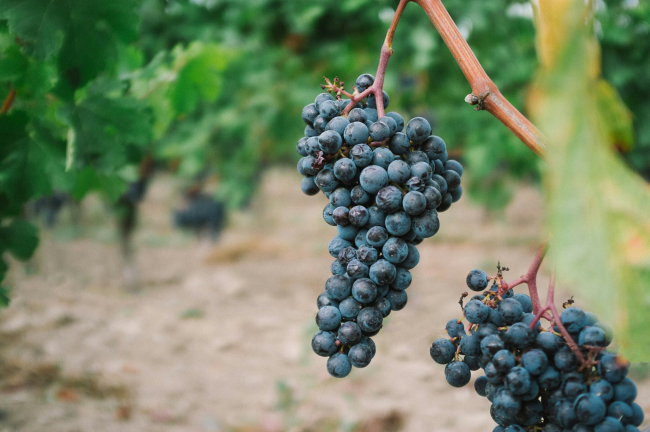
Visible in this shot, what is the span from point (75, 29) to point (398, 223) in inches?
33.9

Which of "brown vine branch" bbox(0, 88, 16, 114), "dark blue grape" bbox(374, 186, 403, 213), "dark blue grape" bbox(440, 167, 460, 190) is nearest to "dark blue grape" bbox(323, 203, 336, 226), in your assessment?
"dark blue grape" bbox(374, 186, 403, 213)

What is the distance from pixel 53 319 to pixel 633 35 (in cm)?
480

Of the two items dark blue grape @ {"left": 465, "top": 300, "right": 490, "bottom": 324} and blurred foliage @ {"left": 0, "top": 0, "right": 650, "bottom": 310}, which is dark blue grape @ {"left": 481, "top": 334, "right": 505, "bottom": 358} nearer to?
dark blue grape @ {"left": 465, "top": 300, "right": 490, "bottom": 324}

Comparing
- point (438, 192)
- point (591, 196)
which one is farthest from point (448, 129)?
point (591, 196)

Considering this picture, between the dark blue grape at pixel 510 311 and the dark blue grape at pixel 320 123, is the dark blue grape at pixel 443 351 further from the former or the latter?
the dark blue grape at pixel 320 123

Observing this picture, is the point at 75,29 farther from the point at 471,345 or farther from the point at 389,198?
the point at 471,345

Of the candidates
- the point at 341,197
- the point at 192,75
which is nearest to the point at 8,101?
the point at 192,75

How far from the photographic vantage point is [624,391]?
688 mm

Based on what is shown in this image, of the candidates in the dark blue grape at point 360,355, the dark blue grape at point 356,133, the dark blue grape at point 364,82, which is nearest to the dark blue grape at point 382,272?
the dark blue grape at point 360,355

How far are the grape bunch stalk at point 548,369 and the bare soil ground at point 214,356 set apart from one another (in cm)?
143

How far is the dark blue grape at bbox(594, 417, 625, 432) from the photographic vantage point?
67 centimetres

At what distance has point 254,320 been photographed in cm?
381

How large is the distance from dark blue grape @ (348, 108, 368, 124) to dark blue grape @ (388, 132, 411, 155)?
0.21 ft

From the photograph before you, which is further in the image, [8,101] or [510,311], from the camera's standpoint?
[8,101]
